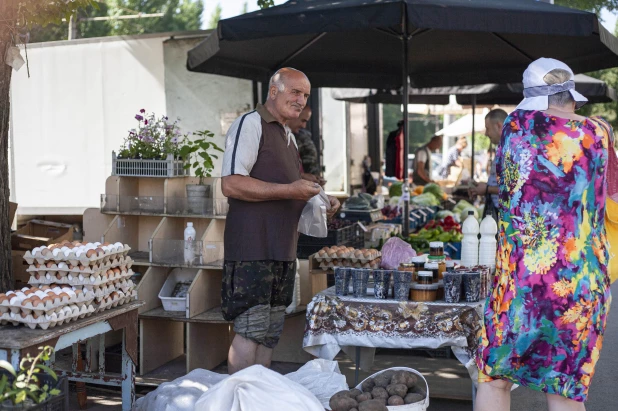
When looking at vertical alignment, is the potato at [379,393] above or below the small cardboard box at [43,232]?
below

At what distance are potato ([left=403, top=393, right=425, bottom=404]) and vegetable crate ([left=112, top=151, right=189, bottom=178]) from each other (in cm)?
277

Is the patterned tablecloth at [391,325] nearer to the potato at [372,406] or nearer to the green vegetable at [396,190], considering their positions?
the potato at [372,406]

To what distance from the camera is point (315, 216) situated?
15.6 ft

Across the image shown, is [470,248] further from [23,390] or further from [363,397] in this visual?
[23,390]

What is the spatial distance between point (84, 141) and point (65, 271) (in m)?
Answer: 6.15

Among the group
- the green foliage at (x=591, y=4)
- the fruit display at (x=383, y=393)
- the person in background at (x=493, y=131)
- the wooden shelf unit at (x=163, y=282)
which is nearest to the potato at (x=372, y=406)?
the fruit display at (x=383, y=393)

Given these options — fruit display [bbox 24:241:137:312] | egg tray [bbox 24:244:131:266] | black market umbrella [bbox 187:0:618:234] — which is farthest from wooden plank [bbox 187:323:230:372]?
black market umbrella [bbox 187:0:618:234]

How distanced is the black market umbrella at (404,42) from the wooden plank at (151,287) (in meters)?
1.87

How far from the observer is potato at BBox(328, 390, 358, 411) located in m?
3.94

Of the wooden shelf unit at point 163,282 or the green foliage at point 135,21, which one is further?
the green foliage at point 135,21

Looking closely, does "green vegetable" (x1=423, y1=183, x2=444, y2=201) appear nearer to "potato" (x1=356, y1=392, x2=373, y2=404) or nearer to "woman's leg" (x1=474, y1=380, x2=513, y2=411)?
"potato" (x1=356, y1=392, x2=373, y2=404)

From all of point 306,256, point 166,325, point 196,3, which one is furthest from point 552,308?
point 196,3

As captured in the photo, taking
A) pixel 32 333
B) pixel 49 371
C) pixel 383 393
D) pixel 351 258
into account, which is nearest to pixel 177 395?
pixel 32 333

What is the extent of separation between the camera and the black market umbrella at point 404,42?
547 cm
